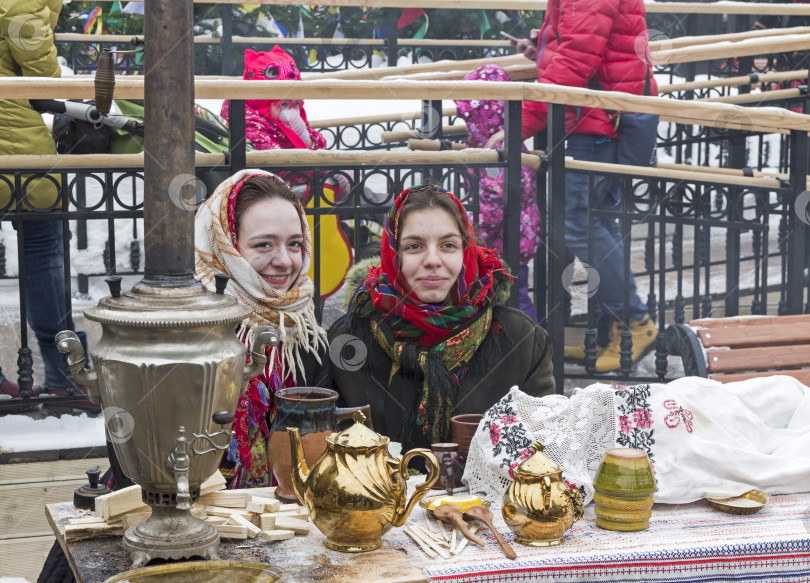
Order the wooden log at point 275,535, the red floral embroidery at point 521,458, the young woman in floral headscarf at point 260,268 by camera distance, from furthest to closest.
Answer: the young woman in floral headscarf at point 260,268, the red floral embroidery at point 521,458, the wooden log at point 275,535

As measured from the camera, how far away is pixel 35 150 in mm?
4750

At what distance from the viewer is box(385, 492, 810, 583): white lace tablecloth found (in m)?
2.18

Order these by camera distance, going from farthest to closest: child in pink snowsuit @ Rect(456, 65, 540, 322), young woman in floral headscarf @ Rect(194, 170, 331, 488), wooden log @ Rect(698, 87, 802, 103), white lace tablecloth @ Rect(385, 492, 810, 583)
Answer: wooden log @ Rect(698, 87, 802, 103) → child in pink snowsuit @ Rect(456, 65, 540, 322) → young woman in floral headscarf @ Rect(194, 170, 331, 488) → white lace tablecloth @ Rect(385, 492, 810, 583)

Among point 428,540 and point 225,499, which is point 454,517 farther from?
point 225,499

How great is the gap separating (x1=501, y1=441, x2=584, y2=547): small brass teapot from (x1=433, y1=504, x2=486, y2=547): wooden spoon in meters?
0.09

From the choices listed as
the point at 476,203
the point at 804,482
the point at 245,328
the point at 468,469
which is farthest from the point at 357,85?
the point at 804,482

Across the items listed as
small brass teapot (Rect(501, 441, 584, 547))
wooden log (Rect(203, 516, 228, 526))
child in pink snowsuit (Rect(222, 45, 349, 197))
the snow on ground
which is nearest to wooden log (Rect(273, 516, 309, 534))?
wooden log (Rect(203, 516, 228, 526))

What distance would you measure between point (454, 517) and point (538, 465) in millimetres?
224

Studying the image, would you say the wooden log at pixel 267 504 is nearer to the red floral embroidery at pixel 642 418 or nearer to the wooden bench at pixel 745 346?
the red floral embroidery at pixel 642 418

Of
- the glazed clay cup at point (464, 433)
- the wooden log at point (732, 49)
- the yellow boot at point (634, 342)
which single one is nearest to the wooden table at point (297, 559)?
the glazed clay cup at point (464, 433)

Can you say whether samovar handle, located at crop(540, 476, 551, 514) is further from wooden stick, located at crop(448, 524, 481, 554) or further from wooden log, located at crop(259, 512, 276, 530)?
wooden log, located at crop(259, 512, 276, 530)

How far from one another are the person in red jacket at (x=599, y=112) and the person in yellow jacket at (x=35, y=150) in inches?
90.0

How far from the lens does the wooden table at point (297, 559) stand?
2.10 m

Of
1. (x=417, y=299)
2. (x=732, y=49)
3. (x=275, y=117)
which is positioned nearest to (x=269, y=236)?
(x=417, y=299)
